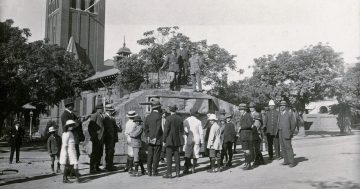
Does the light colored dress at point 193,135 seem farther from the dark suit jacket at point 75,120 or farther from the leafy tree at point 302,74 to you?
the leafy tree at point 302,74

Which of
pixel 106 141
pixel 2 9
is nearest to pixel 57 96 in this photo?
pixel 106 141

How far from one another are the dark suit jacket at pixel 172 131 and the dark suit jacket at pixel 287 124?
131 inches

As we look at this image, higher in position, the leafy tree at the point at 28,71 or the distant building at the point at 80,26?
the distant building at the point at 80,26

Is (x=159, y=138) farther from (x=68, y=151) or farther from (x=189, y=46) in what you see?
(x=189, y=46)

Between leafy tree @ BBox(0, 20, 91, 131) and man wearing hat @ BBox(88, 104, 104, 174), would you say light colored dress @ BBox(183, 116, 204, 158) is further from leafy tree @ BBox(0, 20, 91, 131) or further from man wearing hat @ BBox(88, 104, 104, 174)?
leafy tree @ BBox(0, 20, 91, 131)

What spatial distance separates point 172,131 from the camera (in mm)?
9281

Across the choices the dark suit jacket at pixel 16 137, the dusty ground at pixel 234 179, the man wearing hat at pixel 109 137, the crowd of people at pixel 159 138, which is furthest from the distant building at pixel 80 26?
the dusty ground at pixel 234 179

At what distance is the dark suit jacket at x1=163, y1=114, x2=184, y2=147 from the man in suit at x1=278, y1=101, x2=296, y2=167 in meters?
3.33

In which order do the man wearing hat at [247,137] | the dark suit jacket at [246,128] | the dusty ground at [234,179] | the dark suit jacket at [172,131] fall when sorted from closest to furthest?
the dusty ground at [234,179] < the dark suit jacket at [172,131] < the man wearing hat at [247,137] < the dark suit jacket at [246,128]

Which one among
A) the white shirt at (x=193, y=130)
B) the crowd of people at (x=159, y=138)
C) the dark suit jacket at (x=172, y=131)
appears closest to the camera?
the crowd of people at (x=159, y=138)

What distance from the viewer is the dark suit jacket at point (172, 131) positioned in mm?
9258

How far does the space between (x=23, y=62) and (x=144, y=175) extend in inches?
556

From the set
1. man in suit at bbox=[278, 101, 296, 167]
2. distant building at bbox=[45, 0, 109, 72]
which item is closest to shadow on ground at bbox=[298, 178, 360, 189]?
man in suit at bbox=[278, 101, 296, 167]

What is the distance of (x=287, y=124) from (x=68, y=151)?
20.2ft
